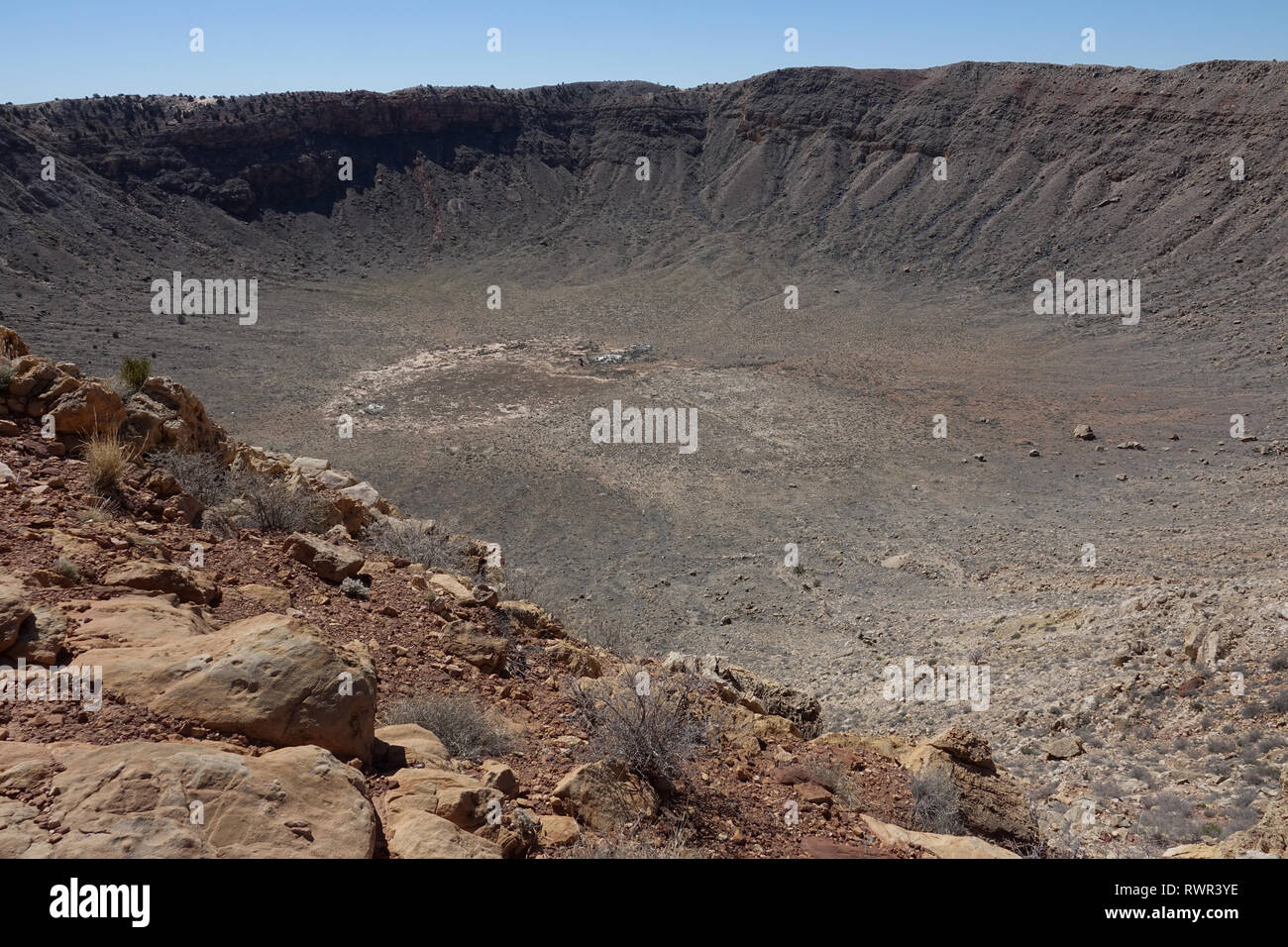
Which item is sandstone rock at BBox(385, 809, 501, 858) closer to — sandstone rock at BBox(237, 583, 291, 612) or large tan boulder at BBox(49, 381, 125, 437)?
sandstone rock at BBox(237, 583, 291, 612)

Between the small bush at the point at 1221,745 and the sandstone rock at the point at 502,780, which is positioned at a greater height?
the sandstone rock at the point at 502,780

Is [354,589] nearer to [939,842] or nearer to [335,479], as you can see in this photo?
[939,842]

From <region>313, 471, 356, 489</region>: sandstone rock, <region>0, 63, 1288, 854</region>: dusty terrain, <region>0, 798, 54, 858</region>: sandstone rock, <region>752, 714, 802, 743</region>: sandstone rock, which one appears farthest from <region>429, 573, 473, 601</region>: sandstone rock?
<region>313, 471, 356, 489</region>: sandstone rock

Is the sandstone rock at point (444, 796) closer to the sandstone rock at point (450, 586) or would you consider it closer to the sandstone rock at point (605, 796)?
the sandstone rock at point (605, 796)

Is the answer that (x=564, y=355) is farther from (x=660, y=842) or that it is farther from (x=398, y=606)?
(x=660, y=842)

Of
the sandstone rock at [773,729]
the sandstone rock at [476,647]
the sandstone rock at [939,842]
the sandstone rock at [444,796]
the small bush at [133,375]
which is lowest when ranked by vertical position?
the sandstone rock at [939,842]

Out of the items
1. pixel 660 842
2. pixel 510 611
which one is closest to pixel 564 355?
pixel 510 611

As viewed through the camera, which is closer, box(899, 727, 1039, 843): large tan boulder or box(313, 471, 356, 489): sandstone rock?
box(899, 727, 1039, 843): large tan boulder

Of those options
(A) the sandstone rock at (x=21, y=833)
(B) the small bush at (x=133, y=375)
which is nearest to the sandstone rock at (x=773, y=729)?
(A) the sandstone rock at (x=21, y=833)
